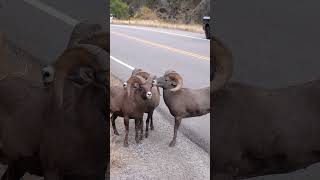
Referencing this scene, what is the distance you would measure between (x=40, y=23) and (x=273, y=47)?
4883 millimetres

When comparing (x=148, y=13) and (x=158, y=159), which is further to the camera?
(x=148, y=13)

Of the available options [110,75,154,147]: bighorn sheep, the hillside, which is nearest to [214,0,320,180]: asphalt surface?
[110,75,154,147]: bighorn sheep

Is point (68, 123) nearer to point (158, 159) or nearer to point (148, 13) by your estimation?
point (158, 159)

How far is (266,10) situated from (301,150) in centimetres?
1237

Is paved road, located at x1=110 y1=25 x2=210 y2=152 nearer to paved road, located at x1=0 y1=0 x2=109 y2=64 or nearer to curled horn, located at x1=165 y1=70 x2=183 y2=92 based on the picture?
curled horn, located at x1=165 y1=70 x2=183 y2=92

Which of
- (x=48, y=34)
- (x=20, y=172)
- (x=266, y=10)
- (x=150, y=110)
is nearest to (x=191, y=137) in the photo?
(x=150, y=110)

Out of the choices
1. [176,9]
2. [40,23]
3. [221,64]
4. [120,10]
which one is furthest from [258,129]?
[120,10]

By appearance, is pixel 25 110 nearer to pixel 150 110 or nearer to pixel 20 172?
pixel 20 172

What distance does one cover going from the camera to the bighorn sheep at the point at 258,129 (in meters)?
4.97

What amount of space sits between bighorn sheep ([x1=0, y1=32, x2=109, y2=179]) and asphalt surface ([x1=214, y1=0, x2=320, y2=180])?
1403 mm

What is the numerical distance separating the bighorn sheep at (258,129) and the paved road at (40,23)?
4.41 m

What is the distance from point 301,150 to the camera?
16.6 ft

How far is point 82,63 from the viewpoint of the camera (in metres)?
4.55

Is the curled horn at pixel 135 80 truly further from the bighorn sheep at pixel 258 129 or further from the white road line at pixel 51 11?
the white road line at pixel 51 11
